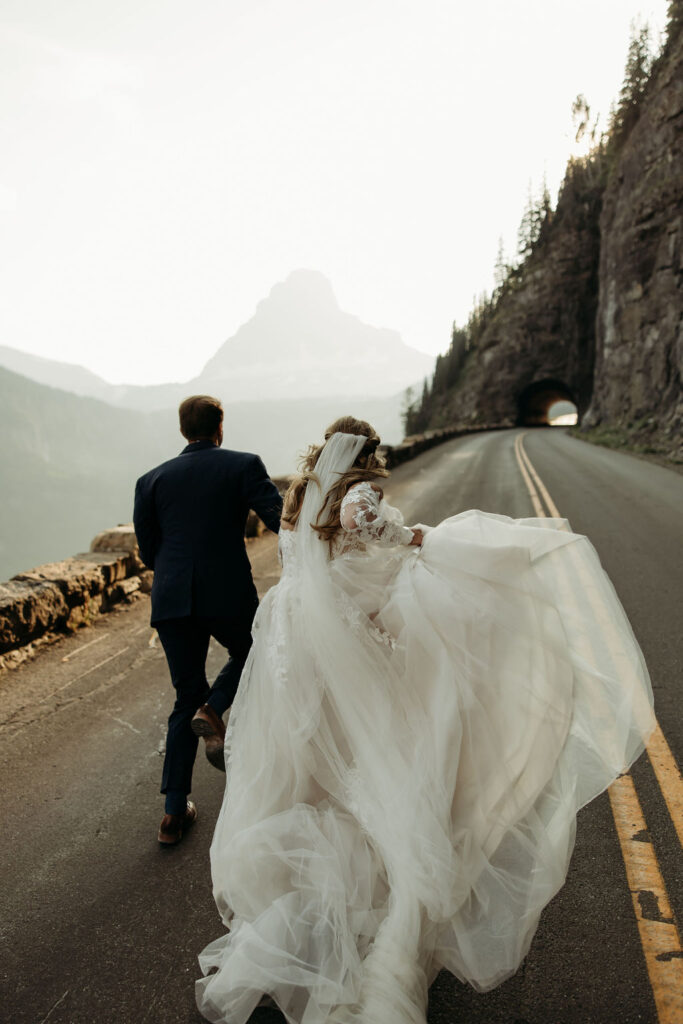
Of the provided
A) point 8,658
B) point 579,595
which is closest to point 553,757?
point 579,595

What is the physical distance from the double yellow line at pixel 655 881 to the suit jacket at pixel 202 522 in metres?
2.17

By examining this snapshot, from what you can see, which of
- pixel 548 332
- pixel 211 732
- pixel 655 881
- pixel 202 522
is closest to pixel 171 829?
pixel 211 732

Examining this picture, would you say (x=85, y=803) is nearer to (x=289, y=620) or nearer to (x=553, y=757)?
(x=289, y=620)

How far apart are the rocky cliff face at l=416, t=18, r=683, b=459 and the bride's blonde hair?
19132 millimetres

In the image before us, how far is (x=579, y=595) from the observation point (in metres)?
3.11

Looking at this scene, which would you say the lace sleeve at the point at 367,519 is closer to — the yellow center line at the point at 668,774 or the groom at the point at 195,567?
the groom at the point at 195,567

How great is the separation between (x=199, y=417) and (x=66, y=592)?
12.4 feet

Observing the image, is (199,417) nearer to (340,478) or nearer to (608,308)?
(340,478)

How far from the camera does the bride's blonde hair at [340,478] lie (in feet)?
9.69

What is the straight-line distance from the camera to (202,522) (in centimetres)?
331

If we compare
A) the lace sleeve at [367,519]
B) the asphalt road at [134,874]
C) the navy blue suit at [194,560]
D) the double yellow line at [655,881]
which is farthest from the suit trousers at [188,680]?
→ the double yellow line at [655,881]

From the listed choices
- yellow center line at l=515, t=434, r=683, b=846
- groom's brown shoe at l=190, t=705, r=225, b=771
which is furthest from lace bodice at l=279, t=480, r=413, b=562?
yellow center line at l=515, t=434, r=683, b=846

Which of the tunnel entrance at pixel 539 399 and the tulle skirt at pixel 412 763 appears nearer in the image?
the tulle skirt at pixel 412 763

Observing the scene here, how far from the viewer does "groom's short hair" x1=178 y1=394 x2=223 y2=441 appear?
3432 millimetres
